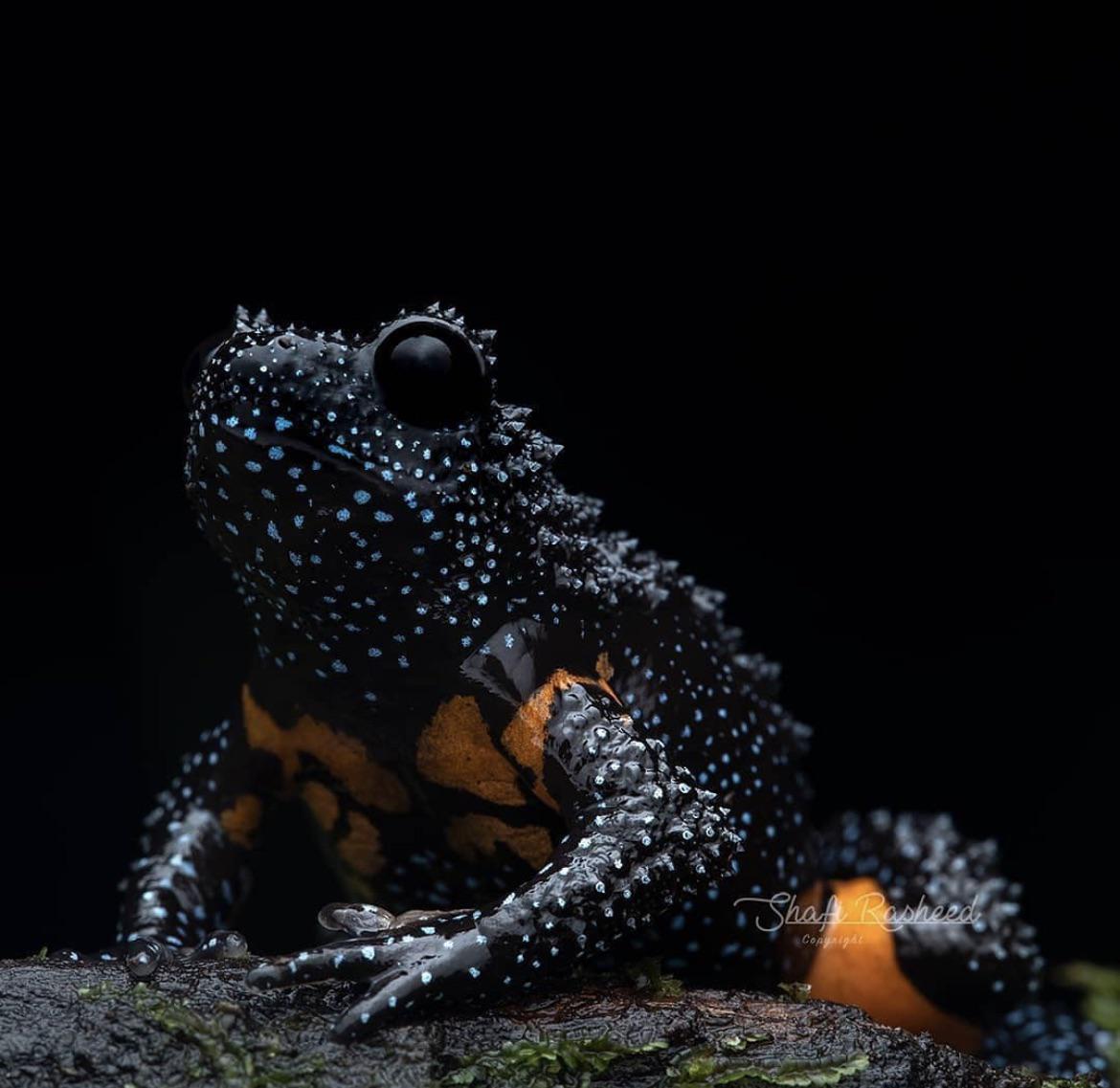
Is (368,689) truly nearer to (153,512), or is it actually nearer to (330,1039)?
(330,1039)

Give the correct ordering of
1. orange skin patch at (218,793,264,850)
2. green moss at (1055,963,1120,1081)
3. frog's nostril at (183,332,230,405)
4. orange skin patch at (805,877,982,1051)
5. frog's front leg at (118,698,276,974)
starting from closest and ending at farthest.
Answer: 1. frog's nostril at (183,332,230,405)
2. frog's front leg at (118,698,276,974)
3. orange skin patch at (218,793,264,850)
4. orange skin patch at (805,877,982,1051)
5. green moss at (1055,963,1120,1081)

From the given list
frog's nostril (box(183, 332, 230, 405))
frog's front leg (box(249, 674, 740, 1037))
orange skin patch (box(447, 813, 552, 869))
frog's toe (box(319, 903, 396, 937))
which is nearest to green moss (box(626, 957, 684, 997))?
frog's front leg (box(249, 674, 740, 1037))

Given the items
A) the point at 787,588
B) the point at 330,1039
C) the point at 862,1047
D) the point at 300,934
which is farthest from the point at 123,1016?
the point at 787,588

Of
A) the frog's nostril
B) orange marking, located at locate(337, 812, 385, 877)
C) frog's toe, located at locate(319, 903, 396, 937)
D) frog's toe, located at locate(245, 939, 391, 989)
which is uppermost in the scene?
the frog's nostril

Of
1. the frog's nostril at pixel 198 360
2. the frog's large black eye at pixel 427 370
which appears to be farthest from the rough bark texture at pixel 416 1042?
the frog's nostril at pixel 198 360

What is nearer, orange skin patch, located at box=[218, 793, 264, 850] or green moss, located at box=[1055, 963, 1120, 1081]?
orange skin patch, located at box=[218, 793, 264, 850]

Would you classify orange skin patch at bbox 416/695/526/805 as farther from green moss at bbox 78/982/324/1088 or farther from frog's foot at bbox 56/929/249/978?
green moss at bbox 78/982/324/1088
